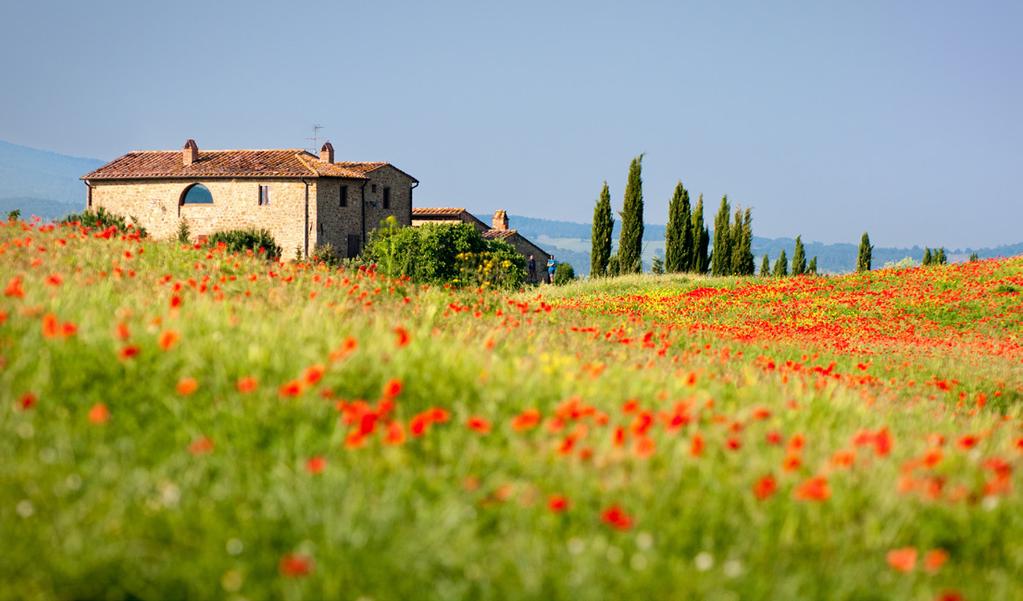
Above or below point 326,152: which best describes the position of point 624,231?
below

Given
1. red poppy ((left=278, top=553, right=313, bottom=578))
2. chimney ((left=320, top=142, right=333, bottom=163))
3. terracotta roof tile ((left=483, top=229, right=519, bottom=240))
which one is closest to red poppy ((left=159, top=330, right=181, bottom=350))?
red poppy ((left=278, top=553, right=313, bottom=578))

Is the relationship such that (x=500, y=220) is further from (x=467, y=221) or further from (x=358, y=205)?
(x=358, y=205)

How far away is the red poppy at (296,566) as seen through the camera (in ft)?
12.9

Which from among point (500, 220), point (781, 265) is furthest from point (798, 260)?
point (500, 220)

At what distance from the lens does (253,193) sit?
53.7m

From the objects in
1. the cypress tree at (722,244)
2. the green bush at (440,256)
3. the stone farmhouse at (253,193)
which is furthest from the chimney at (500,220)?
the green bush at (440,256)

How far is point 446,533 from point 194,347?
2.48 metres

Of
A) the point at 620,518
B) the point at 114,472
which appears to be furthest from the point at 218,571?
the point at 620,518

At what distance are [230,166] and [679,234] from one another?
27249 millimetres

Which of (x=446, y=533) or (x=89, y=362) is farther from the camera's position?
(x=89, y=362)

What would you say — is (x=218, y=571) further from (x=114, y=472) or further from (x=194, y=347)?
(x=194, y=347)

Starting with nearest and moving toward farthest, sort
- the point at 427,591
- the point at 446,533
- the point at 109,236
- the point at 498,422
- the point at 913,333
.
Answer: the point at 427,591 → the point at 446,533 → the point at 498,422 → the point at 109,236 → the point at 913,333

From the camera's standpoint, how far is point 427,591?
13.7ft

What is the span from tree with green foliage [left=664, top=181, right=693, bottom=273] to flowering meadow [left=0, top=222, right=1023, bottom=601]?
45819mm
